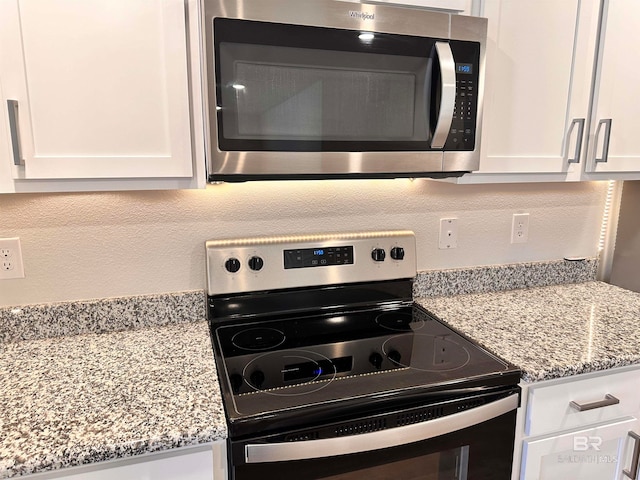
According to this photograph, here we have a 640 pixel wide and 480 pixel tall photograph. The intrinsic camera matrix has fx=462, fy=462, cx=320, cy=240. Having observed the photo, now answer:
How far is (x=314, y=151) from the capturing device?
1136 millimetres

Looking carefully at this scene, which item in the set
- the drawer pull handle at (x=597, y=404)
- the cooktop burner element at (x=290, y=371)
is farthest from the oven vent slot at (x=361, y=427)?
the drawer pull handle at (x=597, y=404)

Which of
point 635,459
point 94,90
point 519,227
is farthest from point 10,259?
point 635,459

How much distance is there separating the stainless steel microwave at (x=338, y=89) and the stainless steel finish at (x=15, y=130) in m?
0.39

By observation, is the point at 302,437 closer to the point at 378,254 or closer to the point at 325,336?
the point at 325,336

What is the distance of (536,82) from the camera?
1.36 meters

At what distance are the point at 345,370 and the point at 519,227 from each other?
3.32 ft

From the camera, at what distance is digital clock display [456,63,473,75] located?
122 cm

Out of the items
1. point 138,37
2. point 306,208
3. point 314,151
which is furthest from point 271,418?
point 138,37

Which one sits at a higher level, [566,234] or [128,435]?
[566,234]

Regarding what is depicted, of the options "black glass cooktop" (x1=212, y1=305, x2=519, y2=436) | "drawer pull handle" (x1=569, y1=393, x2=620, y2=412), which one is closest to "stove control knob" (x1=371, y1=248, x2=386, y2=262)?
"black glass cooktop" (x1=212, y1=305, x2=519, y2=436)

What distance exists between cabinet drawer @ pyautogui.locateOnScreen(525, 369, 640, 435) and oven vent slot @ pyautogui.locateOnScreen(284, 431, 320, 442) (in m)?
0.57

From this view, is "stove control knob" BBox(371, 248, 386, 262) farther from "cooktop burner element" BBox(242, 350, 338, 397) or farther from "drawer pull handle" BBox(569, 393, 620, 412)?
"drawer pull handle" BBox(569, 393, 620, 412)

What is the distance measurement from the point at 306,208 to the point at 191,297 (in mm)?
464

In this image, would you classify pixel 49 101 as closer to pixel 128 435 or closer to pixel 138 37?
pixel 138 37
